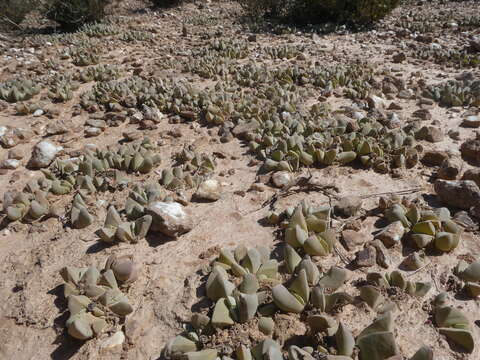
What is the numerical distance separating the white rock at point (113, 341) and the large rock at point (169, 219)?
0.76m

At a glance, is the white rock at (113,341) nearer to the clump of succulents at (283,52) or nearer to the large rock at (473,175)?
the large rock at (473,175)

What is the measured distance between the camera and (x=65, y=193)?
3.11m

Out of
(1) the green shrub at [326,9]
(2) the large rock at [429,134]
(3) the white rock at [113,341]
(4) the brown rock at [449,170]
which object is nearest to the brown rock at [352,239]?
(4) the brown rock at [449,170]

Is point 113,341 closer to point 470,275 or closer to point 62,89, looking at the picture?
point 470,275

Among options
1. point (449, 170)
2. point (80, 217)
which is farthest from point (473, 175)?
point (80, 217)

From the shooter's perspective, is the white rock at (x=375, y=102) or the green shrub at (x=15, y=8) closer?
the white rock at (x=375, y=102)

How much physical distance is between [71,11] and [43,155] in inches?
315

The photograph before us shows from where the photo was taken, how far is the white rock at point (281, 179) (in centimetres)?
297

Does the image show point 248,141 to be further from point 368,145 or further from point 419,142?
point 419,142

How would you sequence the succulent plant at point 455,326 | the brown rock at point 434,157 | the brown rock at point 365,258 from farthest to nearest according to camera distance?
the brown rock at point 434,157
the brown rock at point 365,258
the succulent plant at point 455,326

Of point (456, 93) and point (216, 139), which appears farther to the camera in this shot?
point (456, 93)

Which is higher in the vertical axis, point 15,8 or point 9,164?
point 15,8

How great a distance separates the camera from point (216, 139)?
3.91 meters

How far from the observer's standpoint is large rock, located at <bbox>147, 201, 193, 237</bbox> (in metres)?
2.46
